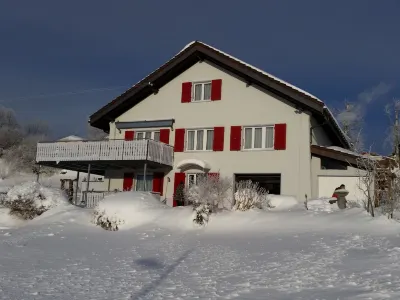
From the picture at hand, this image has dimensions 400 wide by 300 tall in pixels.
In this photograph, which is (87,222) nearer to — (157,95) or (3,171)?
(157,95)

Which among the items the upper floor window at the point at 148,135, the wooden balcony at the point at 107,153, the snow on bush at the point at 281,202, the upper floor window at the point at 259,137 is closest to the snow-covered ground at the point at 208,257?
the snow on bush at the point at 281,202

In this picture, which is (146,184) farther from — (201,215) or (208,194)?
(201,215)

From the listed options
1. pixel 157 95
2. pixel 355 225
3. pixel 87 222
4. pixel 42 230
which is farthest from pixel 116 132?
pixel 355 225

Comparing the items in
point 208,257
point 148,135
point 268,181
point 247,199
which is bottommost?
point 208,257

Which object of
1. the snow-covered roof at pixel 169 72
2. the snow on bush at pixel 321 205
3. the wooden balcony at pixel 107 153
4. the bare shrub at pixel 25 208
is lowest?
the bare shrub at pixel 25 208

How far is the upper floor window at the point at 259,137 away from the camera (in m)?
22.0

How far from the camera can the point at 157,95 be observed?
24.9 m

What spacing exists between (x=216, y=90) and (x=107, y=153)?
624cm

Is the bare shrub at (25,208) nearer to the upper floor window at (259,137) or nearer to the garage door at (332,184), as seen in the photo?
the upper floor window at (259,137)

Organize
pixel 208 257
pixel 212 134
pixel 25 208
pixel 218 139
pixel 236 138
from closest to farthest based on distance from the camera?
pixel 208 257
pixel 25 208
pixel 236 138
pixel 218 139
pixel 212 134

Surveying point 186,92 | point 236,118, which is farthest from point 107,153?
point 236,118

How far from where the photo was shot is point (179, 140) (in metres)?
23.7

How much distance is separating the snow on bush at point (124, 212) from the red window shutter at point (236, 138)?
6155 mm

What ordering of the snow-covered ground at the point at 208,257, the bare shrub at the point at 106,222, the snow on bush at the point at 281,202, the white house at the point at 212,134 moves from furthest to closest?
the white house at the point at 212,134 → the snow on bush at the point at 281,202 → the bare shrub at the point at 106,222 → the snow-covered ground at the point at 208,257
